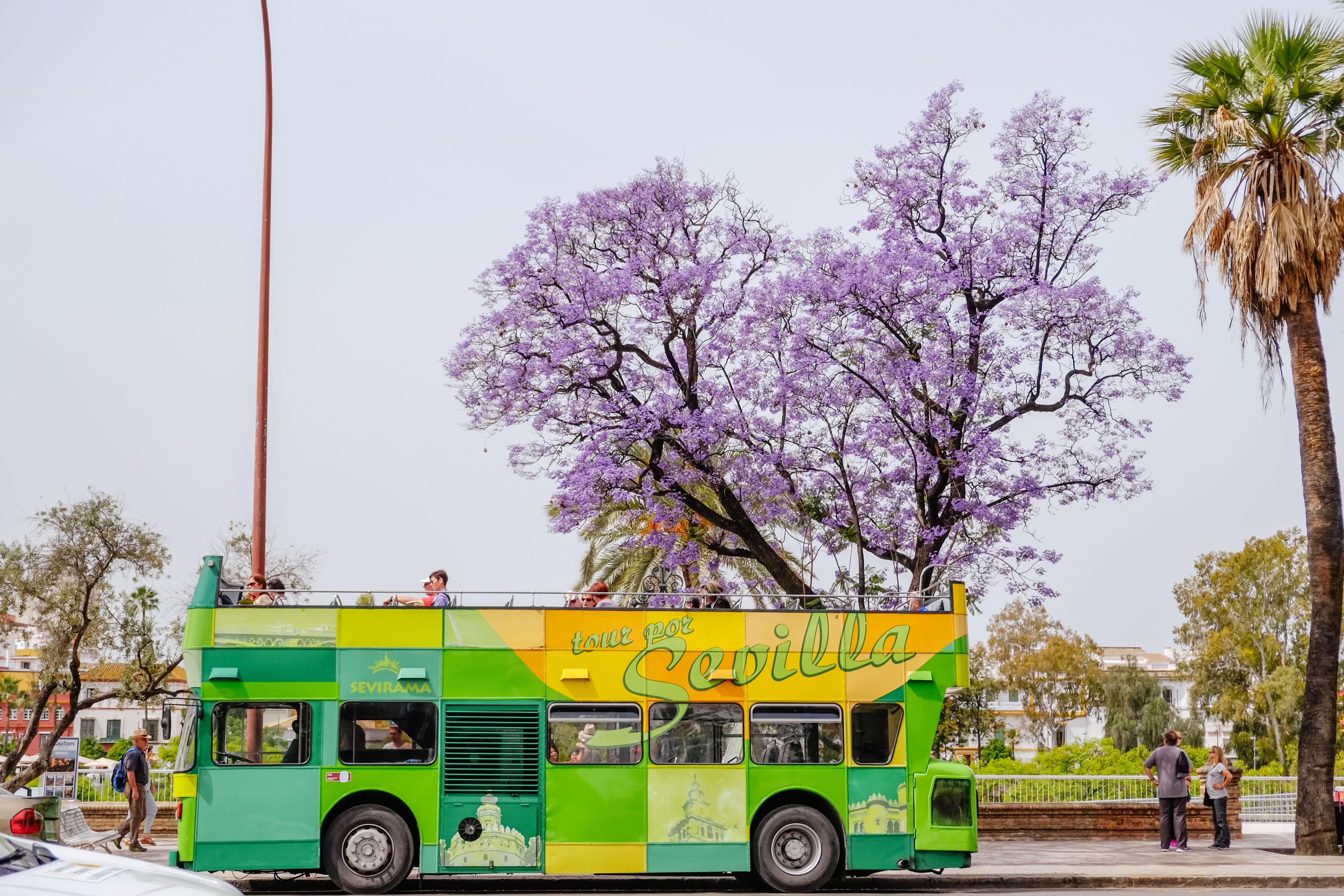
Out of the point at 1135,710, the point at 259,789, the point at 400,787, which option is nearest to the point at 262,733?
the point at 259,789

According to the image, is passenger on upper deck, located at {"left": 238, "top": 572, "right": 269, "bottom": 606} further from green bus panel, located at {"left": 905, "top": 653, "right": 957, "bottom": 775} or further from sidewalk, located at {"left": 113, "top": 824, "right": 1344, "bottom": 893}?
green bus panel, located at {"left": 905, "top": 653, "right": 957, "bottom": 775}

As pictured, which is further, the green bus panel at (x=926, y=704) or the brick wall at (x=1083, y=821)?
the brick wall at (x=1083, y=821)

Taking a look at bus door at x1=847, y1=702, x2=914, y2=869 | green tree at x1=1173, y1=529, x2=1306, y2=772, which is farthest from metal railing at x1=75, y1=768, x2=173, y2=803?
green tree at x1=1173, y1=529, x2=1306, y2=772

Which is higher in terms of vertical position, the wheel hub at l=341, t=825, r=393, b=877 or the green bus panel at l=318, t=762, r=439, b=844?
the green bus panel at l=318, t=762, r=439, b=844

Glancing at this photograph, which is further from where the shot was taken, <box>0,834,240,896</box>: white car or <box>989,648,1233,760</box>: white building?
<box>989,648,1233,760</box>: white building

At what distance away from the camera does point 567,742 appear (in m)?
14.7

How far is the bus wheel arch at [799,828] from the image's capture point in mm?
14742

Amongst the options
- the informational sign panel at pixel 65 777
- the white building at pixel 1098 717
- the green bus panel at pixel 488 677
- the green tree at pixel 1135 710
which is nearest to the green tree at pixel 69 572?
the informational sign panel at pixel 65 777

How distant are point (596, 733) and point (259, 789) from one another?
12.3ft

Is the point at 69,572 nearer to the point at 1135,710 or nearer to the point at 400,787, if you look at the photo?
the point at 400,787

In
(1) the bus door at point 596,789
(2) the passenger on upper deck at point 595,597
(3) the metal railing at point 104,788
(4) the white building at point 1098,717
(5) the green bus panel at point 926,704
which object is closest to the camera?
(1) the bus door at point 596,789

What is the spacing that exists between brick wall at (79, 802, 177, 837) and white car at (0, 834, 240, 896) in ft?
47.3

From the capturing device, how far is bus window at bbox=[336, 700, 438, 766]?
14.4 metres

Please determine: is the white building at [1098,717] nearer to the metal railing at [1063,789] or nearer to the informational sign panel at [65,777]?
the metal railing at [1063,789]
